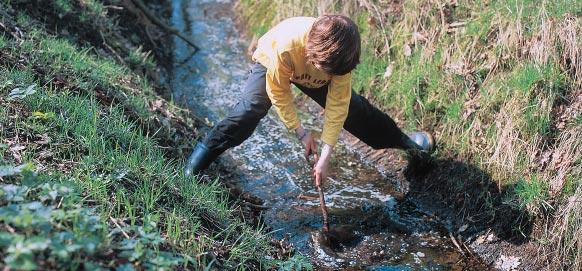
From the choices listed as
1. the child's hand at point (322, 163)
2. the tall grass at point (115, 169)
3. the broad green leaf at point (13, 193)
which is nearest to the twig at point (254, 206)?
the tall grass at point (115, 169)

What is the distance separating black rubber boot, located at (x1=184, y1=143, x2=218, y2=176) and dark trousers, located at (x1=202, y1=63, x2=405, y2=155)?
0.04 metres

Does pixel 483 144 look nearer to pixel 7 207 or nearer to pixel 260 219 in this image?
pixel 260 219

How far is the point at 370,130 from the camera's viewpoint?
4359mm

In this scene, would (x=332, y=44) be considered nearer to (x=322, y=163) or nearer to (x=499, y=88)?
(x=322, y=163)

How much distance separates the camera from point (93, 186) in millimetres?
2871

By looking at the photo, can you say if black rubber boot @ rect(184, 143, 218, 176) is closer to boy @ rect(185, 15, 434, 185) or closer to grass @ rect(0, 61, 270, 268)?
boy @ rect(185, 15, 434, 185)

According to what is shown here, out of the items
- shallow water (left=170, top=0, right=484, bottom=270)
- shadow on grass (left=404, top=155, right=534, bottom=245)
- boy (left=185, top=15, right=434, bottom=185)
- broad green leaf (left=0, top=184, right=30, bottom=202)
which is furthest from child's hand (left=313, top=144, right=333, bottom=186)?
broad green leaf (left=0, top=184, right=30, bottom=202)

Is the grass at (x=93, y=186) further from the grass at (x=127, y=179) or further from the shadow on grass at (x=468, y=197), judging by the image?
the shadow on grass at (x=468, y=197)

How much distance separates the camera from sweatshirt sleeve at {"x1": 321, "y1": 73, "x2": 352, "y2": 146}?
3.76 meters

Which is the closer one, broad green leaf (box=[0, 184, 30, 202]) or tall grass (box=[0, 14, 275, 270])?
broad green leaf (box=[0, 184, 30, 202])

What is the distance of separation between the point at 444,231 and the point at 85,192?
8.05 ft

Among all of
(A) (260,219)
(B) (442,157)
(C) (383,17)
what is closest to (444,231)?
(B) (442,157)

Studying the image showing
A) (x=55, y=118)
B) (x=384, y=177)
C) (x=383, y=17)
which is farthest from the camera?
(x=383, y=17)

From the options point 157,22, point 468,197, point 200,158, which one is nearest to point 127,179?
point 200,158
